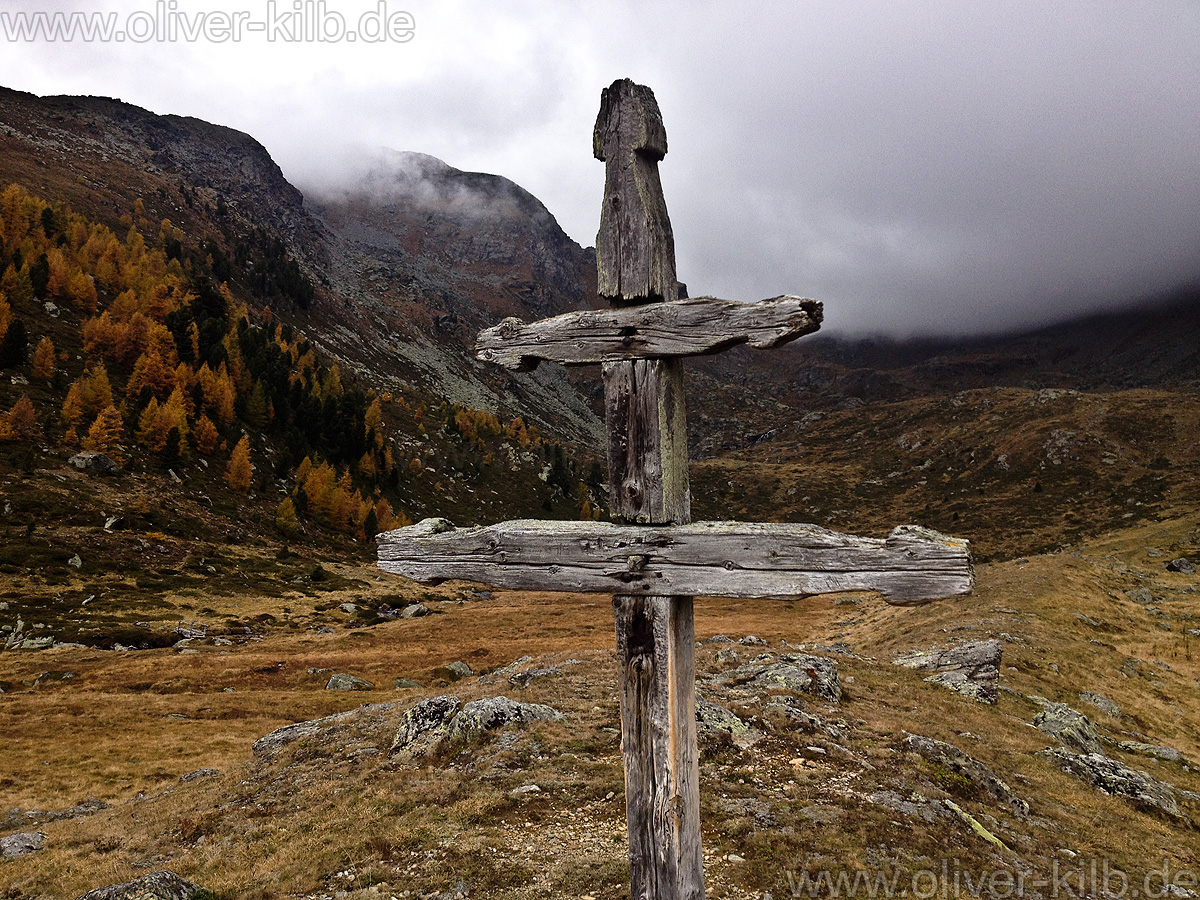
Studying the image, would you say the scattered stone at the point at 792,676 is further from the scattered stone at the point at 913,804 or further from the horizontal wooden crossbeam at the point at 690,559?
the horizontal wooden crossbeam at the point at 690,559

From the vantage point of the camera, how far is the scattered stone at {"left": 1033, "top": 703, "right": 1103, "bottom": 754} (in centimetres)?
1970

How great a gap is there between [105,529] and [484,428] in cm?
A: 11593

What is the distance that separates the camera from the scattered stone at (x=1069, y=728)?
19.7 metres

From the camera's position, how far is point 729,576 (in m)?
5.36

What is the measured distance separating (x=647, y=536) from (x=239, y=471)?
327 feet

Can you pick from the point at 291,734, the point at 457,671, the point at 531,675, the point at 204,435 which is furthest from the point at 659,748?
the point at 204,435

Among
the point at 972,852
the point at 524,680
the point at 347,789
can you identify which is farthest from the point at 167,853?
the point at 972,852

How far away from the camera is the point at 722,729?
16141 mm

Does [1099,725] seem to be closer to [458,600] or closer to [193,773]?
[193,773]

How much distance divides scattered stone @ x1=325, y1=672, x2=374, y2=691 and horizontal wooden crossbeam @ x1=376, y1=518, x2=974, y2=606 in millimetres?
35276

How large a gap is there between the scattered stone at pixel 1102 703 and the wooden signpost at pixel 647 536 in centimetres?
2776

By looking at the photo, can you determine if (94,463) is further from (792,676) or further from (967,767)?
(967,767)

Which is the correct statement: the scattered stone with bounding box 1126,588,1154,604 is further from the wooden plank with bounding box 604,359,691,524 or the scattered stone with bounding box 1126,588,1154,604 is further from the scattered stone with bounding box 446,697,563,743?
the wooden plank with bounding box 604,359,691,524

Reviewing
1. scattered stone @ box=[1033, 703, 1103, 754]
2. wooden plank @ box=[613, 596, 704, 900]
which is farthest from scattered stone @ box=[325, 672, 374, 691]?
wooden plank @ box=[613, 596, 704, 900]
